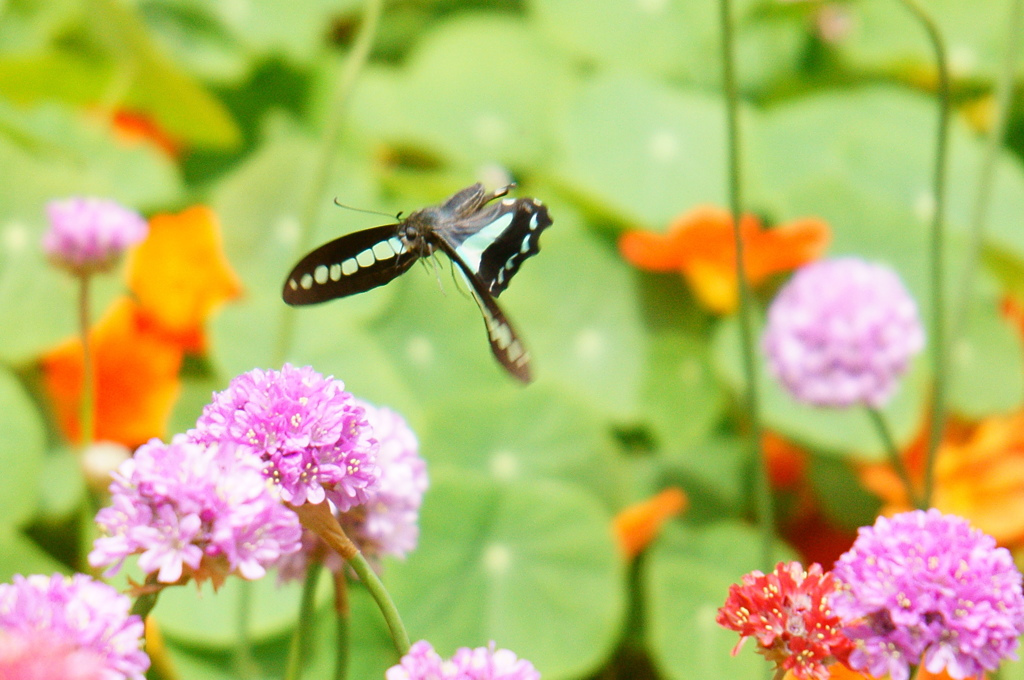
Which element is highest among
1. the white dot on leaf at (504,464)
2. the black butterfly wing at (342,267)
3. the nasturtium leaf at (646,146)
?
the nasturtium leaf at (646,146)

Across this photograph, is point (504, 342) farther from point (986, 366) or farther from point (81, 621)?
point (986, 366)

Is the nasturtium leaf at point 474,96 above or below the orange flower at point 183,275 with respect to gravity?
above

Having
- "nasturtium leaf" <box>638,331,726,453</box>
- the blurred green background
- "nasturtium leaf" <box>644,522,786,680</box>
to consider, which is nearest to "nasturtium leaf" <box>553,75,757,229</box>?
the blurred green background

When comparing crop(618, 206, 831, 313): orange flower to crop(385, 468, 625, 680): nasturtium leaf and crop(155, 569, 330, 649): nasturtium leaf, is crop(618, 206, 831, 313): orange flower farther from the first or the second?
crop(155, 569, 330, 649): nasturtium leaf

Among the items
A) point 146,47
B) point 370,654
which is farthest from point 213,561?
point 146,47

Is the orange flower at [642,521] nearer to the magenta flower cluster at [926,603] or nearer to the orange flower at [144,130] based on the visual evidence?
the magenta flower cluster at [926,603]

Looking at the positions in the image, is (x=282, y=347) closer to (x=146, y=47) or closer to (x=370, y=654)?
(x=370, y=654)

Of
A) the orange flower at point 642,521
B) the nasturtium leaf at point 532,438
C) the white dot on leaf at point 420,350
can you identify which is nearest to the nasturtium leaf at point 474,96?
the white dot on leaf at point 420,350

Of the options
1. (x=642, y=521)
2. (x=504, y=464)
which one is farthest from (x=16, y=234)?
(x=642, y=521)
